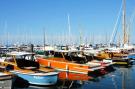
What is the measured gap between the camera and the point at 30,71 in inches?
917

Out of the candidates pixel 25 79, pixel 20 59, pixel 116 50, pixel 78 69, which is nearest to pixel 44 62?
pixel 78 69

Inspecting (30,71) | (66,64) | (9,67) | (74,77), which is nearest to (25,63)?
(9,67)

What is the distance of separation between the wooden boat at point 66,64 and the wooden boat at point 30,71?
6292 millimetres

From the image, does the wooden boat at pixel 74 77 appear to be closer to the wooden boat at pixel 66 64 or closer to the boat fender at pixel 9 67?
the wooden boat at pixel 66 64

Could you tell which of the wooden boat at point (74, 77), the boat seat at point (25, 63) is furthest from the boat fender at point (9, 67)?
the wooden boat at point (74, 77)

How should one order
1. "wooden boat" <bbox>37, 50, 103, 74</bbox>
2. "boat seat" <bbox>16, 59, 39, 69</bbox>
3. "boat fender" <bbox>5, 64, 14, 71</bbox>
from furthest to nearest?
"wooden boat" <bbox>37, 50, 103, 74</bbox> < "boat seat" <bbox>16, 59, 39, 69</bbox> < "boat fender" <bbox>5, 64, 14, 71</bbox>

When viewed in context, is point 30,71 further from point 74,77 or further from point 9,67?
point 74,77

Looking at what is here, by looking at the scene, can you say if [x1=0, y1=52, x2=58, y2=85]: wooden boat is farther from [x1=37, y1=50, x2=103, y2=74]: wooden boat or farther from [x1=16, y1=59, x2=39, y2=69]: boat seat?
[x1=37, y1=50, x2=103, y2=74]: wooden boat

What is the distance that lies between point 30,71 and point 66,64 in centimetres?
909

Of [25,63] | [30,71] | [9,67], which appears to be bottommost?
[30,71]

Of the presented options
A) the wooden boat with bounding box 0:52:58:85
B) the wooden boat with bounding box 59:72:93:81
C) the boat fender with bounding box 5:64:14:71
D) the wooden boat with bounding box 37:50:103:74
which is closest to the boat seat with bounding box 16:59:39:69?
the wooden boat with bounding box 0:52:58:85

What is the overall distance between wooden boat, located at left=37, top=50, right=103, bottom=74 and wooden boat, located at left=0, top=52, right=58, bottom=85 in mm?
6292

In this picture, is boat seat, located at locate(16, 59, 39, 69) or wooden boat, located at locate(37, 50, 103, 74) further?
wooden boat, located at locate(37, 50, 103, 74)

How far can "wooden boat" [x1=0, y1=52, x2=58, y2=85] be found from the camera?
74.2 feet
